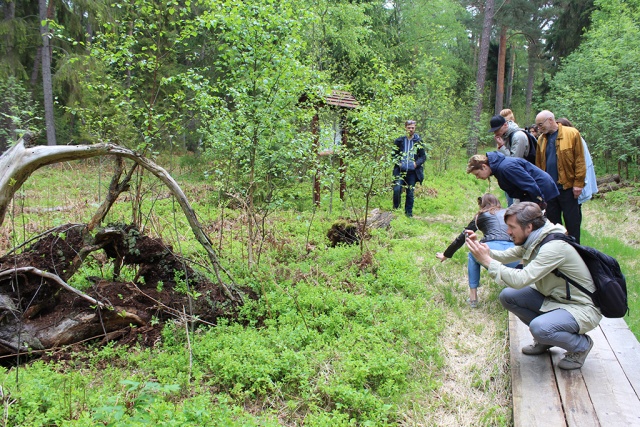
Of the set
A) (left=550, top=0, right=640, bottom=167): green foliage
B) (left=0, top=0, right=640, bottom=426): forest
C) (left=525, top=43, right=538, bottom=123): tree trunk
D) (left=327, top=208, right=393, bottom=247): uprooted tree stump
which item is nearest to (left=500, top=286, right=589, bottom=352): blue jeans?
(left=0, top=0, right=640, bottom=426): forest

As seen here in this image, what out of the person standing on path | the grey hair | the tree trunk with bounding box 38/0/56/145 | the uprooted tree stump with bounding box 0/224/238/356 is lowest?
the uprooted tree stump with bounding box 0/224/238/356

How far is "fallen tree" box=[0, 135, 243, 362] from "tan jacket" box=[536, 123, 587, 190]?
4425 mm

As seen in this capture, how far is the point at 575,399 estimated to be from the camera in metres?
3.02

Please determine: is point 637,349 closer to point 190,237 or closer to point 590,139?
point 190,237

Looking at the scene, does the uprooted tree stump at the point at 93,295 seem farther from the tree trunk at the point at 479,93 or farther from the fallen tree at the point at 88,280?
the tree trunk at the point at 479,93

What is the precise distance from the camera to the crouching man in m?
3.25

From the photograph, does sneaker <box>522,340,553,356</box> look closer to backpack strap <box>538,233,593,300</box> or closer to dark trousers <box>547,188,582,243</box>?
backpack strap <box>538,233,593,300</box>

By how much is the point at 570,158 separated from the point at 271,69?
4.01 metres

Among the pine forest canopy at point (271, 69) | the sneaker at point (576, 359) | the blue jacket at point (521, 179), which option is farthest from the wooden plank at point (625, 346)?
the pine forest canopy at point (271, 69)

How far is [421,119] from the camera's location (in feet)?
50.7

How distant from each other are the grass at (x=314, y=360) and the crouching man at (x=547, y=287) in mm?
593

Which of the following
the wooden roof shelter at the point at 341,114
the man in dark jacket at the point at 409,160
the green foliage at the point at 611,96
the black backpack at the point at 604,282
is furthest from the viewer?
the green foliage at the point at 611,96

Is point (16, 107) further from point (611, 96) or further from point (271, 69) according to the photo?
point (611, 96)

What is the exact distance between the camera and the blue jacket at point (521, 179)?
473cm
